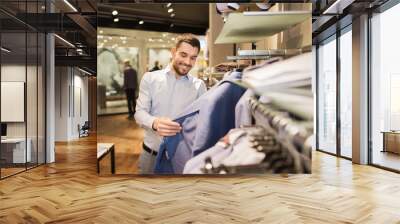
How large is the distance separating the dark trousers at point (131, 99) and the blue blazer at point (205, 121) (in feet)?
2.07

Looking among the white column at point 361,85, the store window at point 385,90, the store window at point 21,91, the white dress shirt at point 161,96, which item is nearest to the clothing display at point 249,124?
the white dress shirt at point 161,96

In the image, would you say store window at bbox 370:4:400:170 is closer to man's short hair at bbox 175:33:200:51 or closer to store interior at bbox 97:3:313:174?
store interior at bbox 97:3:313:174

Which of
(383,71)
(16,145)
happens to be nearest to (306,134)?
(383,71)

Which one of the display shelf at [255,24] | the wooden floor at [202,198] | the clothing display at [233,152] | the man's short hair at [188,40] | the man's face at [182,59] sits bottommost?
the wooden floor at [202,198]

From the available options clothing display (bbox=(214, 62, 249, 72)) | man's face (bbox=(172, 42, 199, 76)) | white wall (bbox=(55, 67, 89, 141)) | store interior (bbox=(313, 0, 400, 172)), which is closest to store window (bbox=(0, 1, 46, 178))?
man's face (bbox=(172, 42, 199, 76))

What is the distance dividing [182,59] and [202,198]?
1971mm

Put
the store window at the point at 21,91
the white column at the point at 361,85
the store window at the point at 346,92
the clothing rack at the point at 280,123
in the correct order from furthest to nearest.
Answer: the store window at the point at 346,92, the white column at the point at 361,85, the store window at the point at 21,91, the clothing rack at the point at 280,123

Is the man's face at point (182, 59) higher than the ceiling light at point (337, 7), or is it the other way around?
the ceiling light at point (337, 7)

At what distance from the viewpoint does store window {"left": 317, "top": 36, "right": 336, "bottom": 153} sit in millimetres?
9711

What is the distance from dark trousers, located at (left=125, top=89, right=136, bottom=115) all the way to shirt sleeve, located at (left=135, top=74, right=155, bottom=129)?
58 mm

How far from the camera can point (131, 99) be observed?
581cm

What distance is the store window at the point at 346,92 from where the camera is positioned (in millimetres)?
8617

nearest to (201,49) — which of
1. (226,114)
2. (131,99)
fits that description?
(226,114)

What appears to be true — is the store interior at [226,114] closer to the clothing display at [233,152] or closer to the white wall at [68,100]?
the clothing display at [233,152]
